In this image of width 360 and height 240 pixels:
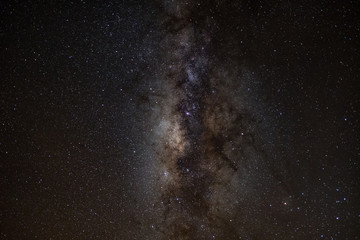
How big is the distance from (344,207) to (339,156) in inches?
17.6

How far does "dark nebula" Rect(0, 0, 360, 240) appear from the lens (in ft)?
6.99

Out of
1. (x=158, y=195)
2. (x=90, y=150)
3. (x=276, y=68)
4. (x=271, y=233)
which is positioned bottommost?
(x=271, y=233)

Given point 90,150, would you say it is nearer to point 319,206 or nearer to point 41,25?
point 41,25

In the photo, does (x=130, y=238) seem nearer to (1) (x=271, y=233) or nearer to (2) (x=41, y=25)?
(1) (x=271, y=233)

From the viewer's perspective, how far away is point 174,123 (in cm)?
238

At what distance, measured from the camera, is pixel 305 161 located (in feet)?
7.27

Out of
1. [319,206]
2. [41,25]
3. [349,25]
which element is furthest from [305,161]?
[41,25]

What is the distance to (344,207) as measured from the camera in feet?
7.06

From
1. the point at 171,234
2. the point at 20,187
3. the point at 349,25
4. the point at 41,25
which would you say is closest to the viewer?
the point at 349,25

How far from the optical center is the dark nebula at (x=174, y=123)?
6.99ft

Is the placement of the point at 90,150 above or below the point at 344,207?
above

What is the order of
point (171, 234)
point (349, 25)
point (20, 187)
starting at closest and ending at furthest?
point (349, 25) < point (20, 187) < point (171, 234)

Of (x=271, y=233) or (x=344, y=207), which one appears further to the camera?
(x=271, y=233)

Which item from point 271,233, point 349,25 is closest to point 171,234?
point 271,233
